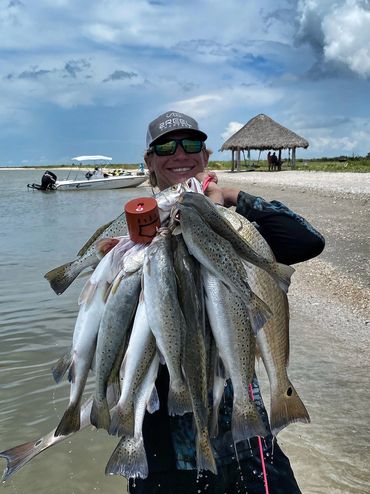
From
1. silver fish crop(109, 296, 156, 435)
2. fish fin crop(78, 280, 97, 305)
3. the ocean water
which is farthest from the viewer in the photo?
the ocean water

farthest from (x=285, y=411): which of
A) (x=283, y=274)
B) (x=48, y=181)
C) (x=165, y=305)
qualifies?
(x=48, y=181)

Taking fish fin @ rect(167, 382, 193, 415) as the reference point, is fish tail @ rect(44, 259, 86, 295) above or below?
above

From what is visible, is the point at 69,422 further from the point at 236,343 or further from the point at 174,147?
the point at 174,147

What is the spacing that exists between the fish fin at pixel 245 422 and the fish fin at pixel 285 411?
0.38 feet

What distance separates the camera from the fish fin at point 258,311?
Answer: 6.76 feet

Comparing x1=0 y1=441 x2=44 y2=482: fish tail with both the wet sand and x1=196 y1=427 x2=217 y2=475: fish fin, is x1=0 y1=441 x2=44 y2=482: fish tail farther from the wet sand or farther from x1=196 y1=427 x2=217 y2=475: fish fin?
the wet sand

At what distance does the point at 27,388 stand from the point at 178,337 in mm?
4842

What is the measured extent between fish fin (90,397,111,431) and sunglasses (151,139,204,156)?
1.27 metres

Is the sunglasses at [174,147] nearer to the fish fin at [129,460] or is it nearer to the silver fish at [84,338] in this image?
the silver fish at [84,338]

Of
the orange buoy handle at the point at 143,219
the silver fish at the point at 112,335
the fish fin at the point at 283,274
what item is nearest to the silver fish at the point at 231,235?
the fish fin at the point at 283,274

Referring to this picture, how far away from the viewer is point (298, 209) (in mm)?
19016

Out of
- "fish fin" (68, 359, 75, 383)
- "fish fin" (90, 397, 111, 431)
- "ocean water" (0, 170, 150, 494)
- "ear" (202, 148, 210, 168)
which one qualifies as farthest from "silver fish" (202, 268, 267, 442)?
"ocean water" (0, 170, 150, 494)

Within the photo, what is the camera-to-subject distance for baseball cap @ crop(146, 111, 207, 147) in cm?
267

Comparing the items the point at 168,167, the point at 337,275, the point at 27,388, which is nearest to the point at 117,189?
the point at 337,275
